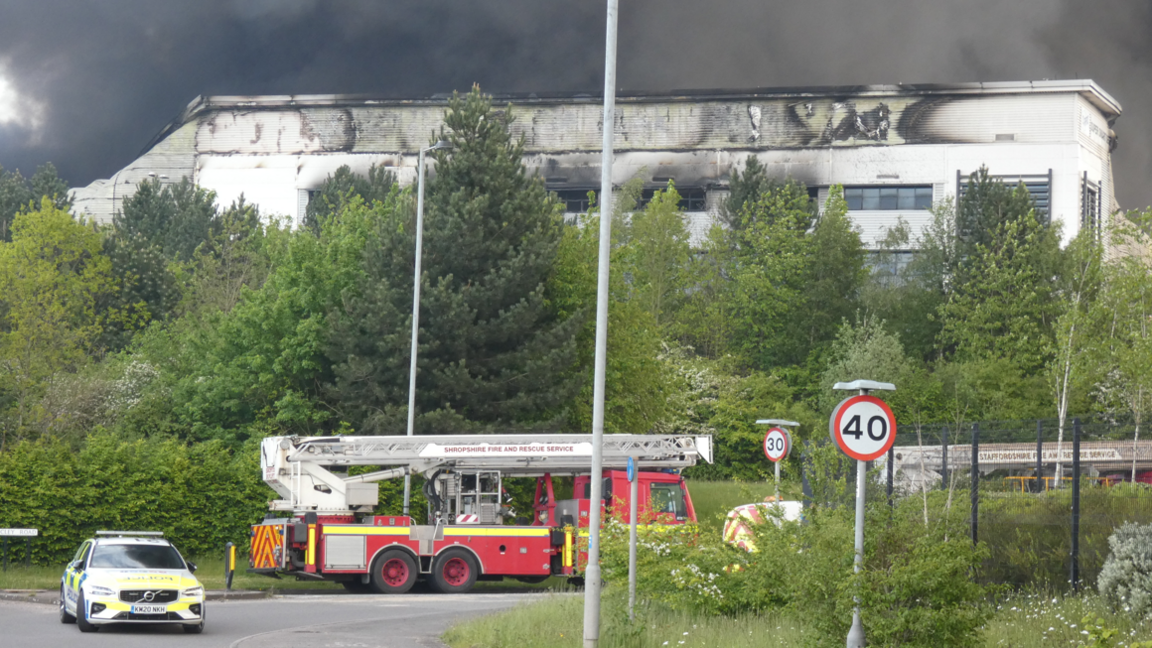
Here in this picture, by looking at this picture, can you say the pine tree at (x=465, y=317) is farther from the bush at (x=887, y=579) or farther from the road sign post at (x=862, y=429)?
the road sign post at (x=862, y=429)

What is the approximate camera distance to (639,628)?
52.7 ft

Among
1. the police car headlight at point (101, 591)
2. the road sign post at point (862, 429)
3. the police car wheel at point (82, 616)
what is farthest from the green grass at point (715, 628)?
the police car wheel at point (82, 616)

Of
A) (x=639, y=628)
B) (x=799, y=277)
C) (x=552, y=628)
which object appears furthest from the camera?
(x=799, y=277)

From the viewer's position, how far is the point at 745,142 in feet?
253

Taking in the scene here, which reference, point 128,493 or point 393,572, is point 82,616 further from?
point 128,493

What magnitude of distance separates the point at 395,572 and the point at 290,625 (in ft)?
26.9

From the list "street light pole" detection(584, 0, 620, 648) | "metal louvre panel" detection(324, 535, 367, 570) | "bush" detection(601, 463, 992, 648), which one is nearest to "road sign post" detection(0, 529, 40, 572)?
"metal louvre panel" detection(324, 535, 367, 570)

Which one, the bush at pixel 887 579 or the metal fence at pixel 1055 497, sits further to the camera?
the metal fence at pixel 1055 497

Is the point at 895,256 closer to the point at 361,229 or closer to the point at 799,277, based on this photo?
the point at 799,277

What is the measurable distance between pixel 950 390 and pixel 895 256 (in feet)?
47.3

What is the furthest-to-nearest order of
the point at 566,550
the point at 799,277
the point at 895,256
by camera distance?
the point at 895,256, the point at 799,277, the point at 566,550

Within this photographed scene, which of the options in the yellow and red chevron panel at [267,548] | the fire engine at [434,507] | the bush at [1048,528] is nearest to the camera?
the bush at [1048,528]

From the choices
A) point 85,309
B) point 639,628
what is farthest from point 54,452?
point 85,309

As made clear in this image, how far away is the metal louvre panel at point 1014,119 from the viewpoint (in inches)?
2938
